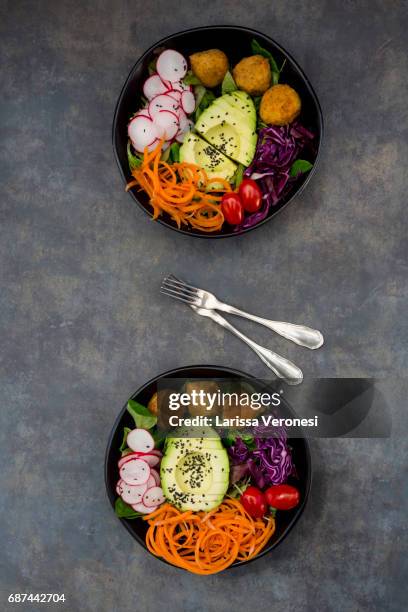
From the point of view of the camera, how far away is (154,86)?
8.45 feet

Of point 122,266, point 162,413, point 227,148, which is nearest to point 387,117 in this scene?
point 227,148

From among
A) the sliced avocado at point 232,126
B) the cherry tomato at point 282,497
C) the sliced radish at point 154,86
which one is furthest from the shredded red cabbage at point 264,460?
the sliced radish at point 154,86

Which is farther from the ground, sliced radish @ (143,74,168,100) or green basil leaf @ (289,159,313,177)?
sliced radish @ (143,74,168,100)

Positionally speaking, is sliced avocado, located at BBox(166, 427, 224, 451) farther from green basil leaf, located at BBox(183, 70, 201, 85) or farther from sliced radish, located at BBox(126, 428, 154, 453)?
green basil leaf, located at BBox(183, 70, 201, 85)

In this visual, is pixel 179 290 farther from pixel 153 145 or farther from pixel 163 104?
pixel 163 104

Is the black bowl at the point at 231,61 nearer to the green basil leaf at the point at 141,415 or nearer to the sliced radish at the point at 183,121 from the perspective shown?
the sliced radish at the point at 183,121

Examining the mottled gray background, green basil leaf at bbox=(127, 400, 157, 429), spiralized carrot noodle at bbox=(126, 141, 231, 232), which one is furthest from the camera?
the mottled gray background

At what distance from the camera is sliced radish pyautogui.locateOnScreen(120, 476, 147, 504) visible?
8.34 feet

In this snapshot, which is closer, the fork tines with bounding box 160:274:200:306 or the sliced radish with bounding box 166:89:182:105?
the sliced radish with bounding box 166:89:182:105

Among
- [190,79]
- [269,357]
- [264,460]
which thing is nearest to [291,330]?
[269,357]

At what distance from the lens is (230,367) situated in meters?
2.73

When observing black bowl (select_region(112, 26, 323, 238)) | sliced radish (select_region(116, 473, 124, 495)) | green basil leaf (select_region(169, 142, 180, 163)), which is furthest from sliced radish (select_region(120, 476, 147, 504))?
green basil leaf (select_region(169, 142, 180, 163))

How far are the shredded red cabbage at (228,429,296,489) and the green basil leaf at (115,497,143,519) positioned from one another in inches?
17.4

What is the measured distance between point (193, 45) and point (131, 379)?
146cm
